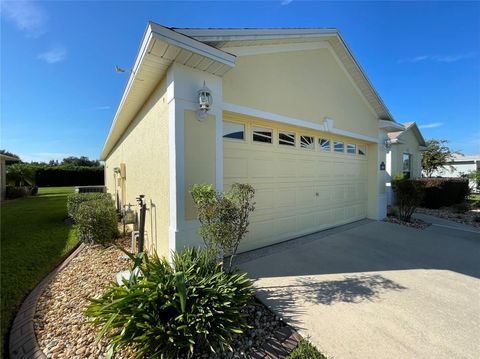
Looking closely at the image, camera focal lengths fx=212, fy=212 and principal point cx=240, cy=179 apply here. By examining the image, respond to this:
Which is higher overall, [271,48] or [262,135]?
[271,48]

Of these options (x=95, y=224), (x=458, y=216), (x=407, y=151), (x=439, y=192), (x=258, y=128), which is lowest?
(x=458, y=216)

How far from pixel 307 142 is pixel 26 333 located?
23.0 feet

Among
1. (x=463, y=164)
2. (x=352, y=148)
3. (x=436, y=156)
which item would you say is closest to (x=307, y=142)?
(x=352, y=148)

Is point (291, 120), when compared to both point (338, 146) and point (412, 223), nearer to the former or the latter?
point (338, 146)

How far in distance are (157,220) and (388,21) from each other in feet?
31.8

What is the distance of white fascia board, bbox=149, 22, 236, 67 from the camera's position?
10.4 feet

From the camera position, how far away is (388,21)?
7.23 meters

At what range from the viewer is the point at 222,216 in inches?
121

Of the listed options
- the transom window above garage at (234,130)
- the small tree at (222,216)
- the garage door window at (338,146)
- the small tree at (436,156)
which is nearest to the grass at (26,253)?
the small tree at (222,216)

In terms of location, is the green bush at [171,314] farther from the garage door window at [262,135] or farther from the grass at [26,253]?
the garage door window at [262,135]

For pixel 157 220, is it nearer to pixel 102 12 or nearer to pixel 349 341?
pixel 349 341

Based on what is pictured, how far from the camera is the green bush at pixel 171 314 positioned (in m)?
2.27

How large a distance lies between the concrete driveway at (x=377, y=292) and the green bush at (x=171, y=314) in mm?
969

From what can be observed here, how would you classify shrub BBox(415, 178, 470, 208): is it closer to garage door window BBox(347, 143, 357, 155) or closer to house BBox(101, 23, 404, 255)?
house BBox(101, 23, 404, 255)
